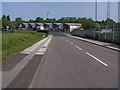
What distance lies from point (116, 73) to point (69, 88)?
4298 millimetres

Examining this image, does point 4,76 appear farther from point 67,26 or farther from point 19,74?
point 67,26

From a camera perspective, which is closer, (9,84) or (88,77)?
(9,84)

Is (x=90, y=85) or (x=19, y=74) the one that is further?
(x=19, y=74)

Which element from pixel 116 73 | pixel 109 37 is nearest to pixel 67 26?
pixel 109 37

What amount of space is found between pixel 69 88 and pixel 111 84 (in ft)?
5.53

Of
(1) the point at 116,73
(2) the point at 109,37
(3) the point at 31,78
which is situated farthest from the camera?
(2) the point at 109,37

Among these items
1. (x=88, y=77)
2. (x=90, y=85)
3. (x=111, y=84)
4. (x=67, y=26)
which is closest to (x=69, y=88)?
(x=90, y=85)

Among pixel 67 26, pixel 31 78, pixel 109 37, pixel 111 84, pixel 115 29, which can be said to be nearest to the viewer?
pixel 111 84

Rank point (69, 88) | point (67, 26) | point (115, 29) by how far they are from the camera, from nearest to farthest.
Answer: point (69, 88), point (115, 29), point (67, 26)

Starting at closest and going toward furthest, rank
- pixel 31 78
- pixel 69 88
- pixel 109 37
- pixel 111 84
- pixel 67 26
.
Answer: pixel 69 88 < pixel 111 84 < pixel 31 78 < pixel 109 37 < pixel 67 26

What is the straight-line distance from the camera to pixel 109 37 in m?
47.6

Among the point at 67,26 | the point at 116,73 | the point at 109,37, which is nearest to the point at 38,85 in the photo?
the point at 116,73

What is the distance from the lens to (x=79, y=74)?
44.0 ft

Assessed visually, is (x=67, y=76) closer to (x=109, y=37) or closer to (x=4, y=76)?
(x=4, y=76)
